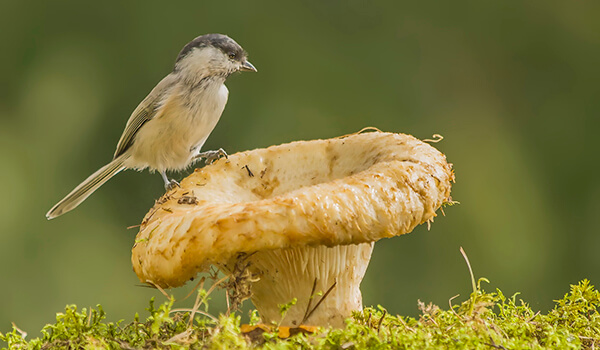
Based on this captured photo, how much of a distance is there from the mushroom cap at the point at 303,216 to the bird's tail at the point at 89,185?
2028 millimetres

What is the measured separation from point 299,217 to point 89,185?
2.95 m

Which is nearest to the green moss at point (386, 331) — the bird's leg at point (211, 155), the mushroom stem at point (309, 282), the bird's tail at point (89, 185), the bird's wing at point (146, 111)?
the mushroom stem at point (309, 282)

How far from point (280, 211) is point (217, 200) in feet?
2.22

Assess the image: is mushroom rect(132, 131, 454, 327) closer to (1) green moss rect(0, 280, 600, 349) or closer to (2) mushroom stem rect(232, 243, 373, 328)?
(2) mushroom stem rect(232, 243, 373, 328)

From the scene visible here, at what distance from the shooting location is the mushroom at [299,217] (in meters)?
1.84

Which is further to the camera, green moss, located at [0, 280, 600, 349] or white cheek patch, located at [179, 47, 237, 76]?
white cheek patch, located at [179, 47, 237, 76]

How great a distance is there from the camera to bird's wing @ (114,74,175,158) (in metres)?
3.94

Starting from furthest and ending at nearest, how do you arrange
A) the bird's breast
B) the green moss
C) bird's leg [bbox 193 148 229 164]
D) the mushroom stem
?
1. the bird's breast
2. bird's leg [bbox 193 148 229 164]
3. the mushroom stem
4. the green moss

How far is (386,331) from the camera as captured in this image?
6.34 ft

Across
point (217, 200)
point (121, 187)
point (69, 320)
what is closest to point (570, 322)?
point (217, 200)

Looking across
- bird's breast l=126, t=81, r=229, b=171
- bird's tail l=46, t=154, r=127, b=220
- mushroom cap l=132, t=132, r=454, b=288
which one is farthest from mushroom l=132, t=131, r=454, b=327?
bird's tail l=46, t=154, r=127, b=220

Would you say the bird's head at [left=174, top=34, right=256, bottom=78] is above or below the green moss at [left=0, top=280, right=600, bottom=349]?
above

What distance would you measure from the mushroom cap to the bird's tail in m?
2.03

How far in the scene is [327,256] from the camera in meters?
2.21
